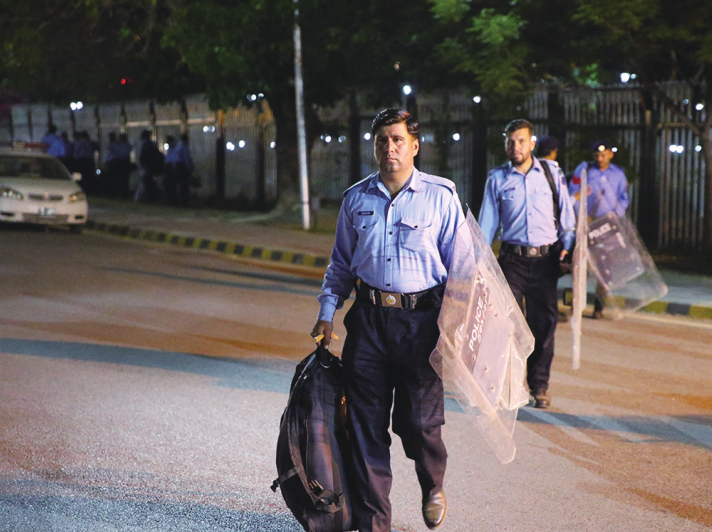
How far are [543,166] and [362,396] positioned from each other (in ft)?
9.94

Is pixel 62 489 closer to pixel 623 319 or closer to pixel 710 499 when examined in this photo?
pixel 710 499

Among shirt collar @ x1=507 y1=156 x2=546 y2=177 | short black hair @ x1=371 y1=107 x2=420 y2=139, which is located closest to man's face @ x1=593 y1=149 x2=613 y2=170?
shirt collar @ x1=507 y1=156 x2=546 y2=177

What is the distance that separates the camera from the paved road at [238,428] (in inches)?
189

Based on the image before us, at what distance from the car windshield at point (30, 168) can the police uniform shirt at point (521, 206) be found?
14280mm

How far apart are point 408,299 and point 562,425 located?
8.40ft

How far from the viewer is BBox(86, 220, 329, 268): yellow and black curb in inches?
601

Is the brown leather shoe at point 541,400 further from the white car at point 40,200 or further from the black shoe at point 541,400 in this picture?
the white car at point 40,200

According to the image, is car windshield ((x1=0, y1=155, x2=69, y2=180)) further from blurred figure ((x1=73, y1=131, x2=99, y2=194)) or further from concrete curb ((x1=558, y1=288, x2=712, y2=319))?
concrete curb ((x1=558, y1=288, x2=712, y2=319))

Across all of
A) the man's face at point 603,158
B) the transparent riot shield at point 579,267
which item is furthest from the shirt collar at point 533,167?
the man's face at point 603,158

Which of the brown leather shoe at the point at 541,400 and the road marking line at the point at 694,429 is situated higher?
the brown leather shoe at the point at 541,400

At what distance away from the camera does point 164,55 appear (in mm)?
21766

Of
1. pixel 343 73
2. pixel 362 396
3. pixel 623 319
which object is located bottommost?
pixel 623 319

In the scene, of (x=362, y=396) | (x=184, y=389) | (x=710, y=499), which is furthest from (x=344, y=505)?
(x=184, y=389)

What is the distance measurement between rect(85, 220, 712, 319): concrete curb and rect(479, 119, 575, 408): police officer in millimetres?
4601
